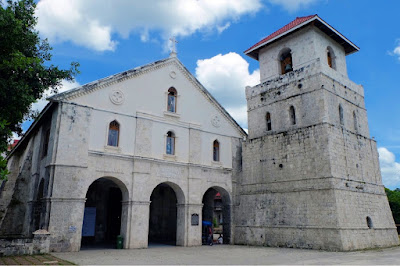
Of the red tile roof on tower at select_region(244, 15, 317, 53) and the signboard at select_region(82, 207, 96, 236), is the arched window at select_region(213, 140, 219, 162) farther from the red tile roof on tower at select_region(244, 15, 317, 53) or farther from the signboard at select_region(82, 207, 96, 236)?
the signboard at select_region(82, 207, 96, 236)

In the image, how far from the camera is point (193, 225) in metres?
19.5

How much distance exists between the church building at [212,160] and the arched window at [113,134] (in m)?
0.06

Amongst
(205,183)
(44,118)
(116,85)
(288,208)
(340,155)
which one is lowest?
(288,208)

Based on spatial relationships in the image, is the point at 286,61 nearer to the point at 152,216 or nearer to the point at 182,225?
the point at 182,225

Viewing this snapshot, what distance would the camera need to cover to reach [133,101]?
18.7 m

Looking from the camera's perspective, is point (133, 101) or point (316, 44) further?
point (316, 44)

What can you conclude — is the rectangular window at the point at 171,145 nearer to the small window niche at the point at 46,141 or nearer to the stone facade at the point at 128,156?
the stone facade at the point at 128,156

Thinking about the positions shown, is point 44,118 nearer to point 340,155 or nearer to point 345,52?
point 340,155

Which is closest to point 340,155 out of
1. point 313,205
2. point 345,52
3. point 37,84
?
point 313,205

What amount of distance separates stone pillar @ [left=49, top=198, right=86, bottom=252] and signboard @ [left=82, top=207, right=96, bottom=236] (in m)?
3.78

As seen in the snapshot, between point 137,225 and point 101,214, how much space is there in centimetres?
487

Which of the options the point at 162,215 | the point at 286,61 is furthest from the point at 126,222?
the point at 286,61

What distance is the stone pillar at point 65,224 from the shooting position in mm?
14844

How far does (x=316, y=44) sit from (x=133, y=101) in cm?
1205
